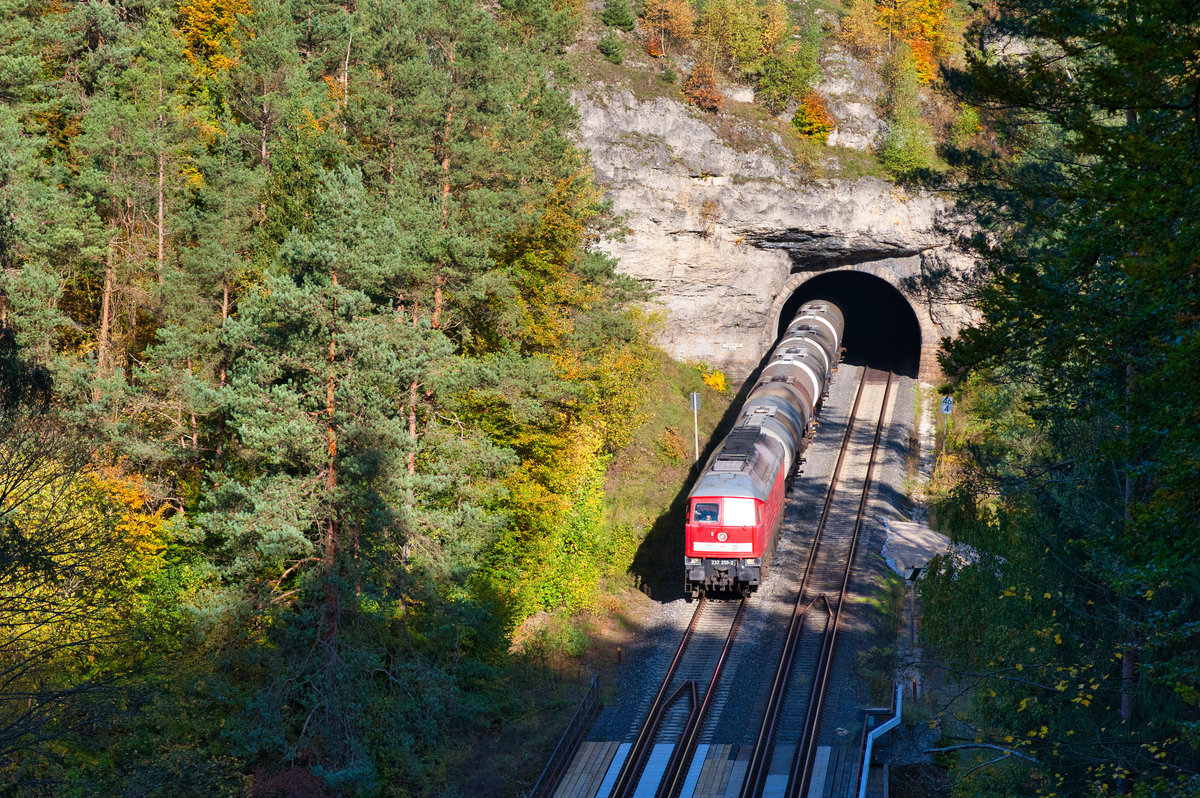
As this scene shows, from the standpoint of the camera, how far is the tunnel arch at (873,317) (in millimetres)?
44312

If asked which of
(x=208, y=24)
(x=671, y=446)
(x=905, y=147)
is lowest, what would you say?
(x=671, y=446)

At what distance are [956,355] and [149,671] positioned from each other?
15.2 metres

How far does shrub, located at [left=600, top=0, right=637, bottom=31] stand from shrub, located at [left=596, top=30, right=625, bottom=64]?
1363 millimetres

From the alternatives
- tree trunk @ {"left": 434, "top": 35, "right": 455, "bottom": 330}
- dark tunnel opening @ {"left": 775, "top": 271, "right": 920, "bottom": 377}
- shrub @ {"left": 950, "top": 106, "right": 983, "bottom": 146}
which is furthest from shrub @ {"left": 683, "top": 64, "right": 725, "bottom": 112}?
tree trunk @ {"left": 434, "top": 35, "right": 455, "bottom": 330}

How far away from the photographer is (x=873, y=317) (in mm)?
51656

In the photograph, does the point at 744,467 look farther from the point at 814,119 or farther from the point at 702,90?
the point at 814,119

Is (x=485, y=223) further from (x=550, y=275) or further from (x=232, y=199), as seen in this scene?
(x=232, y=199)

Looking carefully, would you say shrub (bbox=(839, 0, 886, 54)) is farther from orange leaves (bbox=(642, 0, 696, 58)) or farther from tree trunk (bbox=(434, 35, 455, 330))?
tree trunk (bbox=(434, 35, 455, 330))

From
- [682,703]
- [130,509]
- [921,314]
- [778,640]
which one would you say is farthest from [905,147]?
[130,509]

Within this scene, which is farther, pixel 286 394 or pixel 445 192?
pixel 445 192

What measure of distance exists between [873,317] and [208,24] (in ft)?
121

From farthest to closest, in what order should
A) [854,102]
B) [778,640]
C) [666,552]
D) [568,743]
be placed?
[854,102] → [666,552] → [778,640] → [568,743]

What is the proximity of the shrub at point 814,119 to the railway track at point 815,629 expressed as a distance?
50.0 feet

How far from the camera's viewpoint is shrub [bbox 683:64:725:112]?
43438 millimetres
